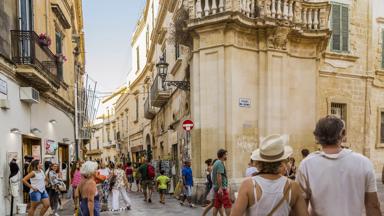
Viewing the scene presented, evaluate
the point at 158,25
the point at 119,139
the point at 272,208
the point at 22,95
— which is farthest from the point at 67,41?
the point at 119,139

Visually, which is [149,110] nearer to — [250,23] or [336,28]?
[336,28]

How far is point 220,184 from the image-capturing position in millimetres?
8594

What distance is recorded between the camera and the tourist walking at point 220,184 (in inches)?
338

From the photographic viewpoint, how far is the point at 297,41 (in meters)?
15.1

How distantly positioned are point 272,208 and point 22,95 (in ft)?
Answer: 37.8

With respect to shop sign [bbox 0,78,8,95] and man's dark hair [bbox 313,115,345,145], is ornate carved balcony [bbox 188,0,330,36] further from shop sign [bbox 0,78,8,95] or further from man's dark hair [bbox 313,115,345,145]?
man's dark hair [bbox 313,115,345,145]

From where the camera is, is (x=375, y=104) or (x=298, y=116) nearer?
(x=298, y=116)

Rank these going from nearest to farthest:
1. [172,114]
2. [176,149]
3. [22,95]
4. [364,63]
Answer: [22,95]
[364,63]
[176,149]
[172,114]

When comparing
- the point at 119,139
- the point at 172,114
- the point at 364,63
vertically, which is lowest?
the point at 119,139

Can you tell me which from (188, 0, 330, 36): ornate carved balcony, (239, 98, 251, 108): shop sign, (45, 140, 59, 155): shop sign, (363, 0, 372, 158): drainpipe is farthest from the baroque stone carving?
(45, 140, 59, 155): shop sign

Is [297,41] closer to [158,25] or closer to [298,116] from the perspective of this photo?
[298,116]

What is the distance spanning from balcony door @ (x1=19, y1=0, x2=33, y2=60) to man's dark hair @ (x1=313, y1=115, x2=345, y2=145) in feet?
36.5

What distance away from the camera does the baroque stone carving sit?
13.9 meters

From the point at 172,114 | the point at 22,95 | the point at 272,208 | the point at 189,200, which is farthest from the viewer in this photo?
the point at 172,114
